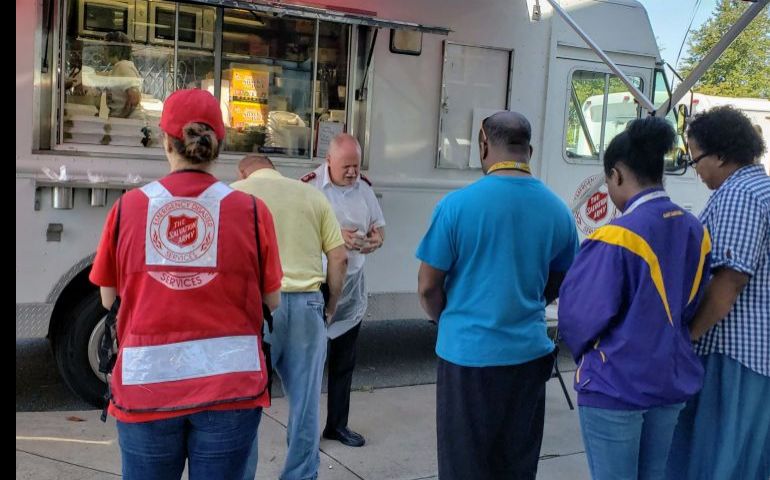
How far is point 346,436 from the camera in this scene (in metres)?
4.69

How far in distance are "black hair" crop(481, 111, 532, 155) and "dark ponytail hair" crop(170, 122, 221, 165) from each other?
110cm

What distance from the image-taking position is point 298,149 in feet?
18.6

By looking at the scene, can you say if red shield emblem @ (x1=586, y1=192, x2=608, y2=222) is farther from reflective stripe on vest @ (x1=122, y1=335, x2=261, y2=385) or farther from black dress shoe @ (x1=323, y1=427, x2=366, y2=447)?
reflective stripe on vest @ (x1=122, y1=335, x2=261, y2=385)

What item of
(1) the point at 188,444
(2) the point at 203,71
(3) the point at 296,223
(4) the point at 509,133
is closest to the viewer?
(1) the point at 188,444

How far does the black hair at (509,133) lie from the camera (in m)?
2.97

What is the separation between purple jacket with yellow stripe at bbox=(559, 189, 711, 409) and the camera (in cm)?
254

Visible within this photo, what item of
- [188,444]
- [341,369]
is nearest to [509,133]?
[188,444]

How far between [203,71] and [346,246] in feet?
5.80

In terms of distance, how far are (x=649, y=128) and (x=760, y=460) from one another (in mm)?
1434

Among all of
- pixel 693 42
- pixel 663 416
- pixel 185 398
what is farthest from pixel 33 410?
pixel 693 42

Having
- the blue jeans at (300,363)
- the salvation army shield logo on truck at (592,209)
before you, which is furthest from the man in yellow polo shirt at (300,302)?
the salvation army shield logo on truck at (592,209)

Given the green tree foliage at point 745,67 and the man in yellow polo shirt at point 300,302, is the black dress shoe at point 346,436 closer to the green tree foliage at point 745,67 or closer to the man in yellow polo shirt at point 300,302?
the man in yellow polo shirt at point 300,302

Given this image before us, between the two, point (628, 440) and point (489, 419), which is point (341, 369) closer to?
point (489, 419)

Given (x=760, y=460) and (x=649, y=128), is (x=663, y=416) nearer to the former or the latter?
(x=760, y=460)
